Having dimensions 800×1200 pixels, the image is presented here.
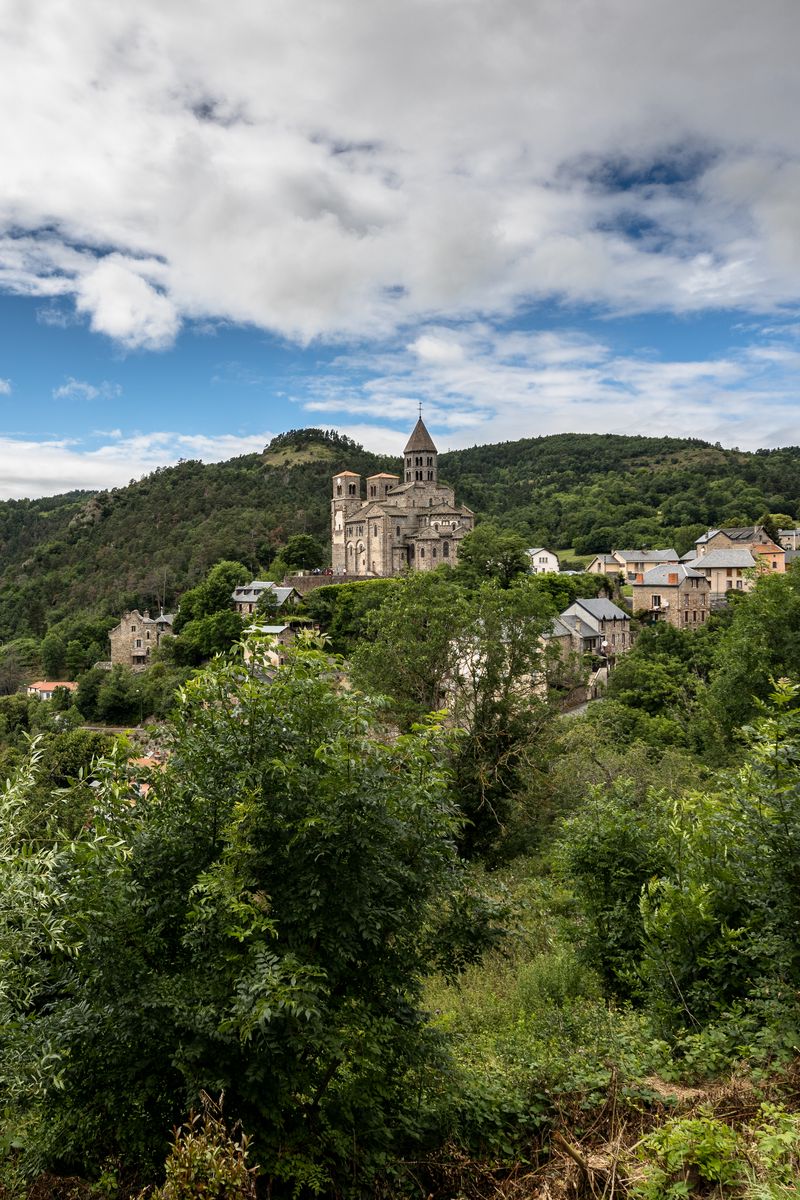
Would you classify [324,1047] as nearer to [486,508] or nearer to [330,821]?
[330,821]

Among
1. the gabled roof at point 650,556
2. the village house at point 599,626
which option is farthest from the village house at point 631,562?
the village house at point 599,626

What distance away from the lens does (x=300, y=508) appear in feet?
327

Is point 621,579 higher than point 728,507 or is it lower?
lower

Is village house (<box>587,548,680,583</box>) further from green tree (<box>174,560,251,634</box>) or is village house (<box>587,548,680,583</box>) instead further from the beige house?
green tree (<box>174,560,251,634</box>)

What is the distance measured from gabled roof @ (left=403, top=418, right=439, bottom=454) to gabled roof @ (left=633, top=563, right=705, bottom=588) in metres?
24.8

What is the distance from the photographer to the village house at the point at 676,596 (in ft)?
181

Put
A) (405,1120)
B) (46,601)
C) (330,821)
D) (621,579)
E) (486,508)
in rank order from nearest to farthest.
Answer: (330,821) < (405,1120) < (621,579) < (46,601) < (486,508)

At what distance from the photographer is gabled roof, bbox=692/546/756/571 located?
56188 millimetres

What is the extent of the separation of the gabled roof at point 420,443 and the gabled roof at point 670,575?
81.2ft

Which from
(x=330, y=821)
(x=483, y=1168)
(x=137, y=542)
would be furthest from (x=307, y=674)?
(x=137, y=542)

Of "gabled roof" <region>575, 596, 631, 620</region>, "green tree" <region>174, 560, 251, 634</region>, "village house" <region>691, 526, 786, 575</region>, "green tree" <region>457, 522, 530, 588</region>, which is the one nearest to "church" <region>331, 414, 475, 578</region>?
"green tree" <region>457, 522, 530, 588</region>

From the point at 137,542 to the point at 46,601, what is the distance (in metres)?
15.7

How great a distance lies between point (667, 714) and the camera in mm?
34188

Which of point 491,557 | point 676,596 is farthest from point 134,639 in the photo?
point 676,596
